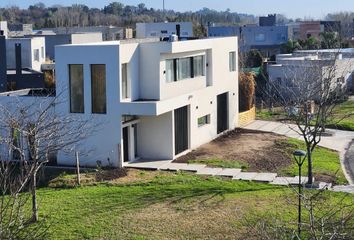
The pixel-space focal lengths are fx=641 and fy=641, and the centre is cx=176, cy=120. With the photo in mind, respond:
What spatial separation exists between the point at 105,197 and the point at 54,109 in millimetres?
6961

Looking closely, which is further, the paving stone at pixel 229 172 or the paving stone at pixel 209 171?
the paving stone at pixel 209 171

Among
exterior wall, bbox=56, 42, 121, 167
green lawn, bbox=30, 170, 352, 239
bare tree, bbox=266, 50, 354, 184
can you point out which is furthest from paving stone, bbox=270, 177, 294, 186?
exterior wall, bbox=56, 42, 121, 167

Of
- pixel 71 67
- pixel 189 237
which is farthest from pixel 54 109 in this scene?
pixel 189 237

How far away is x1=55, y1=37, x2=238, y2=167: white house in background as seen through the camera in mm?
26125

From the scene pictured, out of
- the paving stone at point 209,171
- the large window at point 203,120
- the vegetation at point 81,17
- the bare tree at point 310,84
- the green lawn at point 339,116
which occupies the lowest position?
the paving stone at point 209,171

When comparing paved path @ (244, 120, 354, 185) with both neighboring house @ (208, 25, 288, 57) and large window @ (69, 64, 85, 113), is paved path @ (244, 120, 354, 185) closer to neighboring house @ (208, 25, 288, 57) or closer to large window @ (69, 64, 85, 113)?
large window @ (69, 64, 85, 113)

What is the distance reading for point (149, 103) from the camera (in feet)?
85.7

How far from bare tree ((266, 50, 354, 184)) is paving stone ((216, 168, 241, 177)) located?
3.33 metres

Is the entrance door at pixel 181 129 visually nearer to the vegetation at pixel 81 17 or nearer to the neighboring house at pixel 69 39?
the neighboring house at pixel 69 39

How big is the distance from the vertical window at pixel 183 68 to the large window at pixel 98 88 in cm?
446

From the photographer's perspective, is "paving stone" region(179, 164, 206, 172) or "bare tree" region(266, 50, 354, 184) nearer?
"paving stone" region(179, 164, 206, 172)

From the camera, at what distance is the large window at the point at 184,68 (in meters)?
28.8

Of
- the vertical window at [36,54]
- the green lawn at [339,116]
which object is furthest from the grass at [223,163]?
the vertical window at [36,54]

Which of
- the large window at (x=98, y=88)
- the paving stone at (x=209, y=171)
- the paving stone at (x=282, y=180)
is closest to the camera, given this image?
the paving stone at (x=282, y=180)
